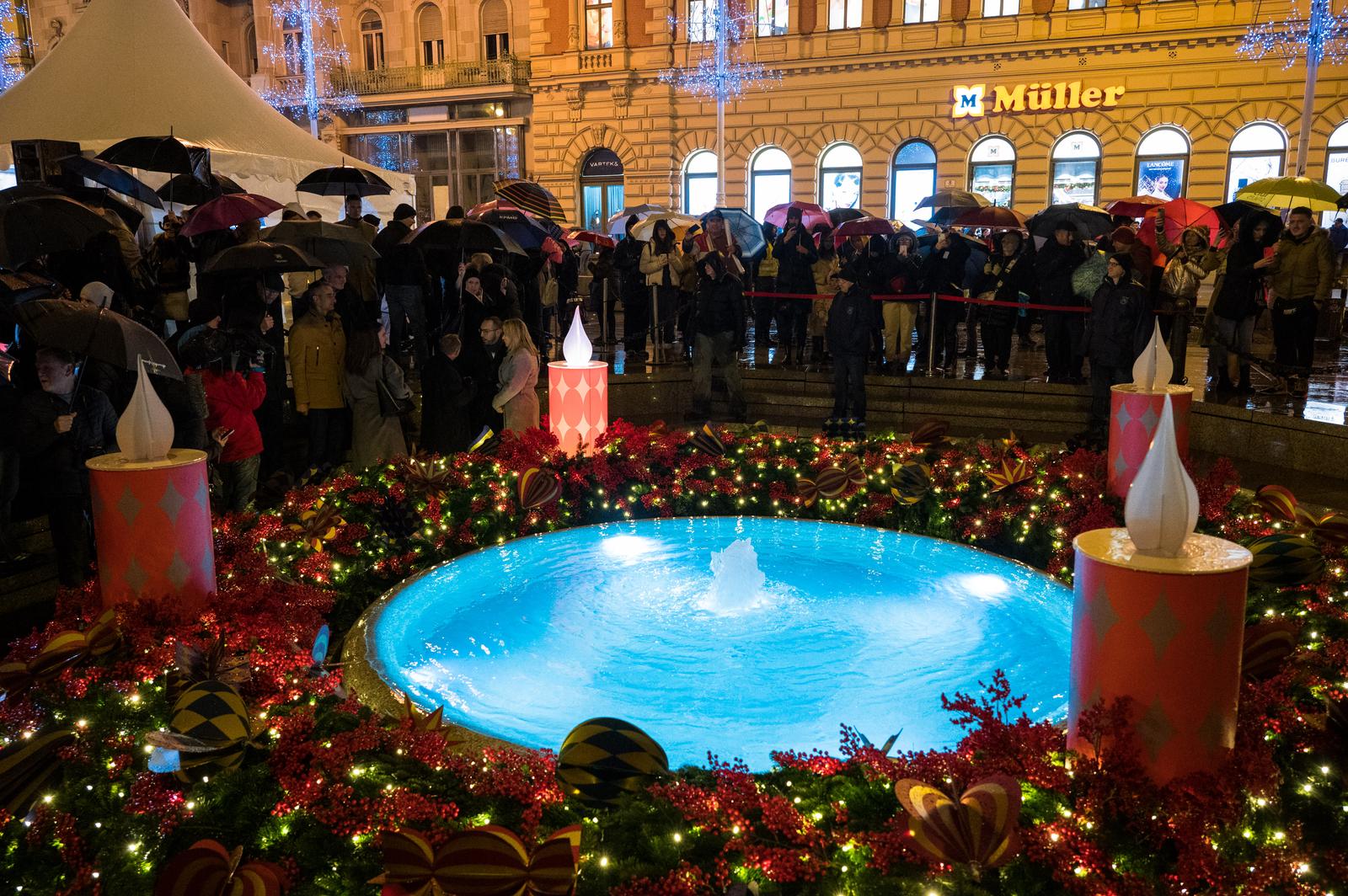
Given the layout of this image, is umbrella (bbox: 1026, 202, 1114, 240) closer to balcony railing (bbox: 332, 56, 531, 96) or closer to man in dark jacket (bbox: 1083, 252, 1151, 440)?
man in dark jacket (bbox: 1083, 252, 1151, 440)

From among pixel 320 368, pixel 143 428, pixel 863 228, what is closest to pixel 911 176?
pixel 863 228

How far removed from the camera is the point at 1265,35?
73.0 ft

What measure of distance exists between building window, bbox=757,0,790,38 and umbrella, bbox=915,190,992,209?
14.5m

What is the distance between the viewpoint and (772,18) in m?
27.9

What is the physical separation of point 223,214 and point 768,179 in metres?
21.3

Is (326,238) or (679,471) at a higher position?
(326,238)

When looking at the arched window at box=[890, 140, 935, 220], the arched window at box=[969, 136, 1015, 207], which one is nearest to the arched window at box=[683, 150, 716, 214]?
the arched window at box=[890, 140, 935, 220]

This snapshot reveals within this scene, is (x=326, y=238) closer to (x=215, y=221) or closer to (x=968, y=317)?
(x=215, y=221)

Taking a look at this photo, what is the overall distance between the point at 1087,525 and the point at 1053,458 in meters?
1.06

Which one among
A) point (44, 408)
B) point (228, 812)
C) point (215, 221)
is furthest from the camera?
point (215, 221)

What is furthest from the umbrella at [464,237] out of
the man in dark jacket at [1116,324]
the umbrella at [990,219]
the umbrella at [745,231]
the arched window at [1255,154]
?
the arched window at [1255,154]

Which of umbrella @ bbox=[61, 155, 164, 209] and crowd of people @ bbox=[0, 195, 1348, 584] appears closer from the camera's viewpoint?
crowd of people @ bbox=[0, 195, 1348, 584]

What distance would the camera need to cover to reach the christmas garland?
98.8 inches

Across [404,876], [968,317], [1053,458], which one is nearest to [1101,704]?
[404,876]
